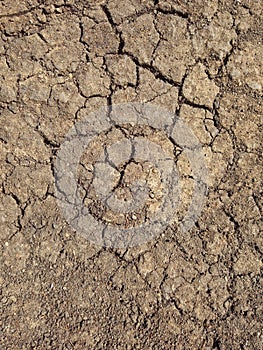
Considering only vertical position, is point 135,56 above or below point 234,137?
above

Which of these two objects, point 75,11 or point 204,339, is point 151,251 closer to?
point 204,339

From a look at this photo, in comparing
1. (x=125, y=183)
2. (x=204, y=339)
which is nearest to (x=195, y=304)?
(x=204, y=339)

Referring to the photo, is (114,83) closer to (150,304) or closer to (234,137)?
(234,137)

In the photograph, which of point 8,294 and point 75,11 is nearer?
point 8,294

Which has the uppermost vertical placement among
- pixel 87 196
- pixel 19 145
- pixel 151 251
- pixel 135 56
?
pixel 135 56

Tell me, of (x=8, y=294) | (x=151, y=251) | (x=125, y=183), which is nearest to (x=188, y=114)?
(x=125, y=183)

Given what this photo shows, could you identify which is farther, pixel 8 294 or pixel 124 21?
pixel 124 21
